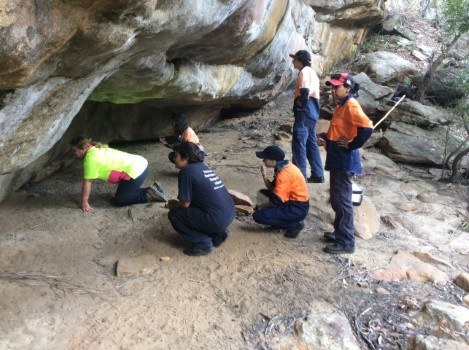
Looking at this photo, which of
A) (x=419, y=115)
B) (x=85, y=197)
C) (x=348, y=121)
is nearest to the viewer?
(x=348, y=121)

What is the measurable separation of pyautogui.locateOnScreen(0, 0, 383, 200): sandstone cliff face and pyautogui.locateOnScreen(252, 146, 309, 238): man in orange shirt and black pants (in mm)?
1658

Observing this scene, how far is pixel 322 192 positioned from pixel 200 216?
2.65 m

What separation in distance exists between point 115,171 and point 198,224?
1.78 m

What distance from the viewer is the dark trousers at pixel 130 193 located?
6.00m

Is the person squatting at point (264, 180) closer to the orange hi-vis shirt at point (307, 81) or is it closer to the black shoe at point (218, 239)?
the black shoe at point (218, 239)

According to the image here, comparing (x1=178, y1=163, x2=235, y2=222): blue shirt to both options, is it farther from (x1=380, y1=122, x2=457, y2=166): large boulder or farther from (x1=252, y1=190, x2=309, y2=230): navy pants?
(x1=380, y1=122, x2=457, y2=166): large boulder

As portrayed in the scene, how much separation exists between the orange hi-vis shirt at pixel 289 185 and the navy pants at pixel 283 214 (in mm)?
87

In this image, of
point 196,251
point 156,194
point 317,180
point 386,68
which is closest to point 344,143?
point 196,251

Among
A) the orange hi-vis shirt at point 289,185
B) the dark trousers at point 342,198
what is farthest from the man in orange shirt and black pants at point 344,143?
the orange hi-vis shirt at point 289,185

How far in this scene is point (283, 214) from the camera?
525 centimetres

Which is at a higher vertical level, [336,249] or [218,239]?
[336,249]

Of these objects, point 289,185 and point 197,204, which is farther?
point 289,185

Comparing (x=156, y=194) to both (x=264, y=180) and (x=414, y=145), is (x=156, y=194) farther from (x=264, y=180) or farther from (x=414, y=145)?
(x=414, y=145)

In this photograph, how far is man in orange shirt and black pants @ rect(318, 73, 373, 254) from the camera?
4.62 metres
